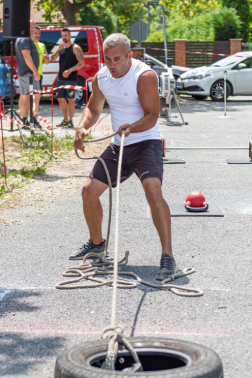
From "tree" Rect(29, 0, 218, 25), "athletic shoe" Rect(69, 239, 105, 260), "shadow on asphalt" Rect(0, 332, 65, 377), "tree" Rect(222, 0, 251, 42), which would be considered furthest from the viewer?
"tree" Rect(222, 0, 251, 42)

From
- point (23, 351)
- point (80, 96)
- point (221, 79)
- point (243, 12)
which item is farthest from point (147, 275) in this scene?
point (243, 12)

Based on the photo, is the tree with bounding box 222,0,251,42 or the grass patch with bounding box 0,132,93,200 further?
the tree with bounding box 222,0,251,42

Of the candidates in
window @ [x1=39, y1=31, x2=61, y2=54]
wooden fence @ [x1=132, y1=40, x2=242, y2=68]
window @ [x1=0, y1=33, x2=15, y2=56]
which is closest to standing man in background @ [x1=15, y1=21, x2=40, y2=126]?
window @ [x1=39, y1=31, x2=61, y2=54]

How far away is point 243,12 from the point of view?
3856 centimetres

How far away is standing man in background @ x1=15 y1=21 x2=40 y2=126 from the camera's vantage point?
1325cm

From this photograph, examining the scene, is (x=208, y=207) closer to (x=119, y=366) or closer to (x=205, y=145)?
(x=119, y=366)

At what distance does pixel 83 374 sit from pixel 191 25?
4064 cm

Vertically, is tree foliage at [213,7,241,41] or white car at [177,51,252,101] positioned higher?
tree foliage at [213,7,241,41]

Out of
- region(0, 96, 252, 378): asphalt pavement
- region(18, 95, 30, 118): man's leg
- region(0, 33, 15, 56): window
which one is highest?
region(0, 33, 15, 56): window

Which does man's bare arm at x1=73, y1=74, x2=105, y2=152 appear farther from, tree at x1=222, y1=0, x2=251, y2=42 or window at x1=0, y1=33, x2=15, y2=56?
tree at x1=222, y1=0, x2=251, y2=42

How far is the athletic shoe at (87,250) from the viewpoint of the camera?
5.40m

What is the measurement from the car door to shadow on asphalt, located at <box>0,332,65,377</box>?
60.4ft

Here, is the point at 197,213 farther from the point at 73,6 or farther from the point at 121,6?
the point at 121,6

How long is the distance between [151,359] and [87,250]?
2423 millimetres
